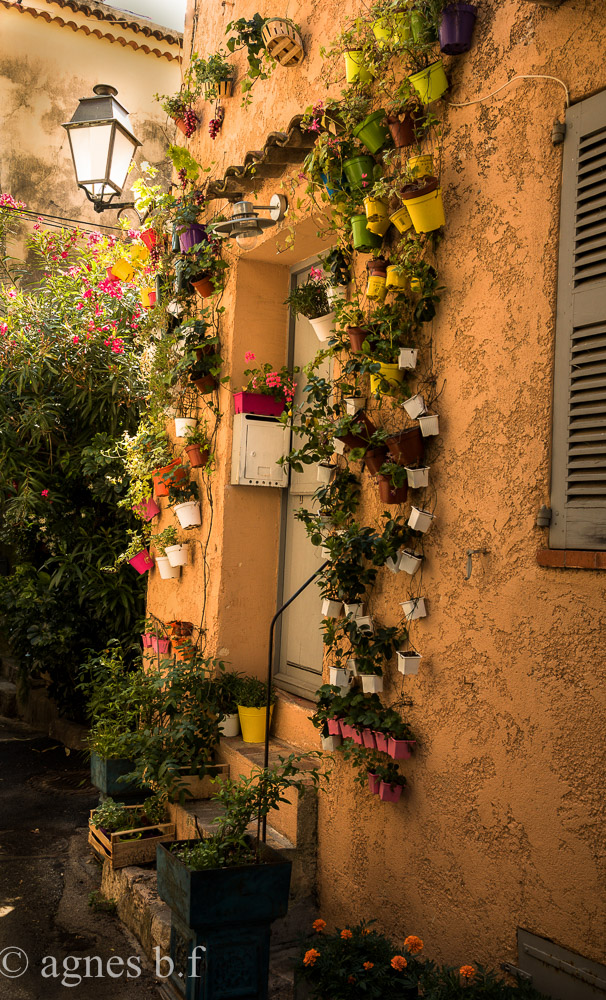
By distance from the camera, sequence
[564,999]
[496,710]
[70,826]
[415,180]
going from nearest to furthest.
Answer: [564,999] < [496,710] < [415,180] < [70,826]

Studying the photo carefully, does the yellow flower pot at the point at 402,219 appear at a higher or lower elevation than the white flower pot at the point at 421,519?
higher

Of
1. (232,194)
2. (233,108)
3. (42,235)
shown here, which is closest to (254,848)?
(232,194)

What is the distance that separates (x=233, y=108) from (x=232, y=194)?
0.90m

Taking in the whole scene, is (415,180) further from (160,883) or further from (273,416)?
(160,883)

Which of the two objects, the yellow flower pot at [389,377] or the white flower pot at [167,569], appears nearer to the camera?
the yellow flower pot at [389,377]

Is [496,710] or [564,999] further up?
[496,710]

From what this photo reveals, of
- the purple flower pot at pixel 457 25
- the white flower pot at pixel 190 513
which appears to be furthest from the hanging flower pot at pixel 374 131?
the white flower pot at pixel 190 513

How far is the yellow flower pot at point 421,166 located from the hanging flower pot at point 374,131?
1.16 ft

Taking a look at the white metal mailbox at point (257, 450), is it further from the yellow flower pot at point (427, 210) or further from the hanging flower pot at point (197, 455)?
the yellow flower pot at point (427, 210)

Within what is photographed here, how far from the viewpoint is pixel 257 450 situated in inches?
187

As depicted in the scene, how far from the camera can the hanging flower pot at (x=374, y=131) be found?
3.25 metres

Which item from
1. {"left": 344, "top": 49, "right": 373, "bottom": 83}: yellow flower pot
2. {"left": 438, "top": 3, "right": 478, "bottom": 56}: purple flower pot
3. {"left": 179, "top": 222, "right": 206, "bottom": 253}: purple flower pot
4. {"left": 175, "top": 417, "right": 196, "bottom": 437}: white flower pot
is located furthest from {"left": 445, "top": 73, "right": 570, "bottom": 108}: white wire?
{"left": 175, "top": 417, "right": 196, "bottom": 437}: white flower pot

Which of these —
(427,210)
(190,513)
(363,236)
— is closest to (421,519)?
(427,210)

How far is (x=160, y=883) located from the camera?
3.19 meters
